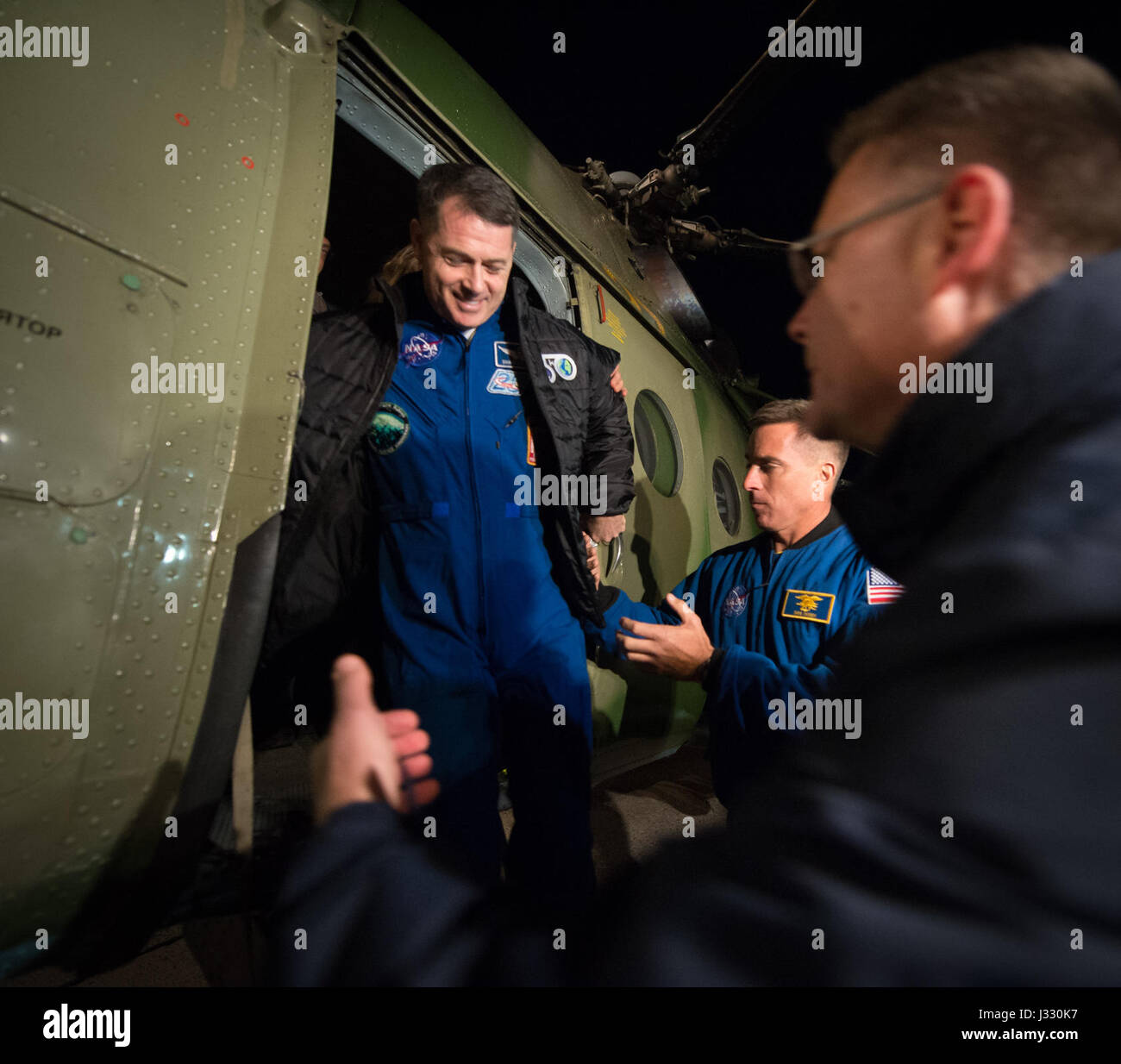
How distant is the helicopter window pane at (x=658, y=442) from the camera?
3557 millimetres

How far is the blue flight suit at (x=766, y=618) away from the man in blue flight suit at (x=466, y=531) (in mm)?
419

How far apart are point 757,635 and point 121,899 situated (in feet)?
6.46

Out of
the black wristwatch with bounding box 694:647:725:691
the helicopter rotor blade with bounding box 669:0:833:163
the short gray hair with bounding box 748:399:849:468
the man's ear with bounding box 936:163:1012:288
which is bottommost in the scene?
the black wristwatch with bounding box 694:647:725:691

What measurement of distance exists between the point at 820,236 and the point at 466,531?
126 centimetres

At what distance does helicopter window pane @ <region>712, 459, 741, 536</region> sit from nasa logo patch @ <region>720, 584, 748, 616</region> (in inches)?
95.7

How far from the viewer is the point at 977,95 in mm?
782

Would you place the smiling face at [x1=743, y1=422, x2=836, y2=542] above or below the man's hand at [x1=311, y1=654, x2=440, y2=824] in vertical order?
above

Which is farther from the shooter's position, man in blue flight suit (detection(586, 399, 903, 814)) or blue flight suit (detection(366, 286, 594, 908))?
man in blue flight suit (detection(586, 399, 903, 814))

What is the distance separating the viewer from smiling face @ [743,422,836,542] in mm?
2424

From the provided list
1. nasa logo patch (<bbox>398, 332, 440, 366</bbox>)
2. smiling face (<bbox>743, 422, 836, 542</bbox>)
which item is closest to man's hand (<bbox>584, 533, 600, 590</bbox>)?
smiling face (<bbox>743, 422, 836, 542</bbox>)

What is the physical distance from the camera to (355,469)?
1938mm

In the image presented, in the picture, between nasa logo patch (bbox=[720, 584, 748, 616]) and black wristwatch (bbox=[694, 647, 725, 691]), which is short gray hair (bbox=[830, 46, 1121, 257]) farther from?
nasa logo patch (bbox=[720, 584, 748, 616])

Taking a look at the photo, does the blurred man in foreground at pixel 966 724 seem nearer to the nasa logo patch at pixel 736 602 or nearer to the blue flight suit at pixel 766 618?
the blue flight suit at pixel 766 618

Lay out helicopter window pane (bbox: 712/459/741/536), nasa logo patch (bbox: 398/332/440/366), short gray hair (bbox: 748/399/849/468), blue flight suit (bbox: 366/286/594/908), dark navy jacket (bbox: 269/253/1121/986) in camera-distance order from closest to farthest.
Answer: dark navy jacket (bbox: 269/253/1121/986) < blue flight suit (bbox: 366/286/594/908) < nasa logo patch (bbox: 398/332/440/366) < short gray hair (bbox: 748/399/849/468) < helicopter window pane (bbox: 712/459/741/536)
